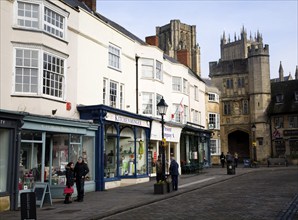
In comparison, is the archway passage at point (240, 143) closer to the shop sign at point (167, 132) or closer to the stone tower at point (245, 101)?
the stone tower at point (245, 101)

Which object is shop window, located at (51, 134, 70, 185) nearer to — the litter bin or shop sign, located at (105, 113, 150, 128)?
shop sign, located at (105, 113, 150, 128)

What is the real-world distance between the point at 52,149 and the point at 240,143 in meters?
41.6

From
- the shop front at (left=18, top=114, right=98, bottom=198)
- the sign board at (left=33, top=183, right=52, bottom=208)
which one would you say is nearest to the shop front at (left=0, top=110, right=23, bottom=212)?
the shop front at (left=18, top=114, right=98, bottom=198)

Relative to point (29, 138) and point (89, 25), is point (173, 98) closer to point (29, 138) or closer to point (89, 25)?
point (89, 25)

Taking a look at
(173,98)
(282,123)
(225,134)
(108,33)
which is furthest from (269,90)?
(108,33)

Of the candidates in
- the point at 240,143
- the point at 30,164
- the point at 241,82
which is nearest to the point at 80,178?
the point at 30,164

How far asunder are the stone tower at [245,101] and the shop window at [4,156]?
3896 cm

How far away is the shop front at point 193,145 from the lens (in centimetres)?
3316

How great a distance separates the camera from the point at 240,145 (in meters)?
54.4

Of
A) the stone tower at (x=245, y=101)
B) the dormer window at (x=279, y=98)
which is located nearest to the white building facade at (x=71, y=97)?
the stone tower at (x=245, y=101)

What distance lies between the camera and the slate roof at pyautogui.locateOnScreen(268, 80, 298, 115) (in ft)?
159

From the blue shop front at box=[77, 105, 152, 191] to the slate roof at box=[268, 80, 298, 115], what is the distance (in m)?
29.3

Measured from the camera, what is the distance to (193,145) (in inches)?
1406

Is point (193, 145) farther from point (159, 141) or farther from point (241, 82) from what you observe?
point (241, 82)
